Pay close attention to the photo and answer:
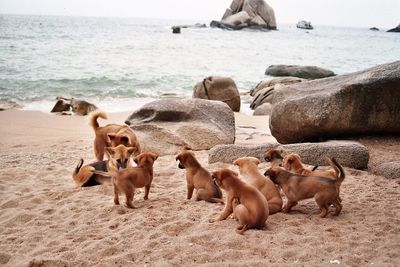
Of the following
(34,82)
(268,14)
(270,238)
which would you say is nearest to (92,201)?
(270,238)

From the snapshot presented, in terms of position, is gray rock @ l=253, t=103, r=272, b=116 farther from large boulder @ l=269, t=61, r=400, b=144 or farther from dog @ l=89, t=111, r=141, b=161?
dog @ l=89, t=111, r=141, b=161

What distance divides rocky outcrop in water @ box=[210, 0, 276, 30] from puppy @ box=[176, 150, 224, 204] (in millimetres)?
74593

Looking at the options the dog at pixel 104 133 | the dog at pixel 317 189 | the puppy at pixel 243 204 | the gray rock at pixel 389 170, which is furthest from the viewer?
the dog at pixel 104 133

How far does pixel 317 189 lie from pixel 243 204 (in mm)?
848

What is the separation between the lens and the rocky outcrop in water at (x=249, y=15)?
7762 centimetres

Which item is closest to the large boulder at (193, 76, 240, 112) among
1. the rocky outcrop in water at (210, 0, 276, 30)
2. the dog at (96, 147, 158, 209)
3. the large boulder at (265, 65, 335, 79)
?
the dog at (96, 147, 158, 209)

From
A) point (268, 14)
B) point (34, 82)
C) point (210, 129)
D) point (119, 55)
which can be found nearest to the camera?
point (210, 129)

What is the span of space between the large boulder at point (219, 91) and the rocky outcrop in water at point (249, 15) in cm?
6457

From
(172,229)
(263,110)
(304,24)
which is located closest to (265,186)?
(172,229)

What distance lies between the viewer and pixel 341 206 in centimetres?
485

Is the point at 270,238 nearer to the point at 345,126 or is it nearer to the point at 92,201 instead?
the point at 92,201

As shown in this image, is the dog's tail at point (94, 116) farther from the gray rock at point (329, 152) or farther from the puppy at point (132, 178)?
the gray rock at point (329, 152)

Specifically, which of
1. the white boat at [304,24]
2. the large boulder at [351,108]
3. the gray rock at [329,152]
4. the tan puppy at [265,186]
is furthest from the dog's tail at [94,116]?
the white boat at [304,24]

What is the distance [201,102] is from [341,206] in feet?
16.9
